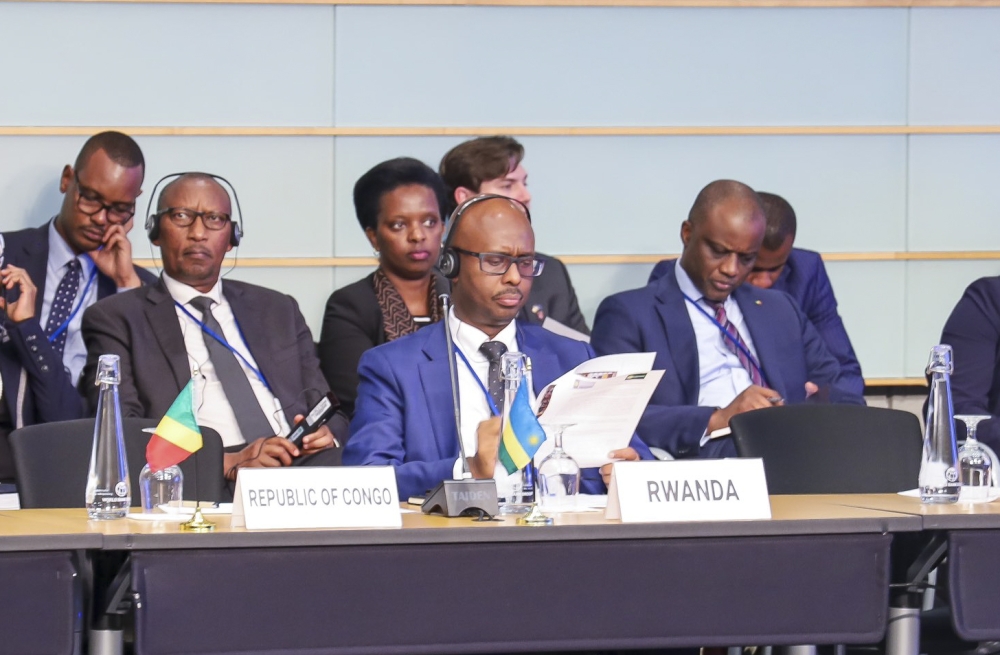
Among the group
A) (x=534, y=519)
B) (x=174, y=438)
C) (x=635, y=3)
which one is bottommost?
(x=534, y=519)

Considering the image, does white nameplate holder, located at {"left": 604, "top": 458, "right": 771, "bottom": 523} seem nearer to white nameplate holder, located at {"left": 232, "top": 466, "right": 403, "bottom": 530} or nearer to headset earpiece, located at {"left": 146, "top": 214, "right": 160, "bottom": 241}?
white nameplate holder, located at {"left": 232, "top": 466, "right": 403, "bottom": 530}

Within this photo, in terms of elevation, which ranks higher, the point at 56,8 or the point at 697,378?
the point at 56,8

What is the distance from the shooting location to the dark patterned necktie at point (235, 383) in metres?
4.24

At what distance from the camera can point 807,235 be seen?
557 cm

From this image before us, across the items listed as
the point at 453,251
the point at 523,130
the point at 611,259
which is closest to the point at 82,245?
the point at 523,130

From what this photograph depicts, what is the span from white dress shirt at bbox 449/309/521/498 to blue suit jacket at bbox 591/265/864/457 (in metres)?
1.14

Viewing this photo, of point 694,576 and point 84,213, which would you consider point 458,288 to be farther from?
point 84,213

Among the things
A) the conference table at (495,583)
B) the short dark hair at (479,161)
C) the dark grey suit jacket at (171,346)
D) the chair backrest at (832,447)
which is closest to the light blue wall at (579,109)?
the short dark hair at (479,161)

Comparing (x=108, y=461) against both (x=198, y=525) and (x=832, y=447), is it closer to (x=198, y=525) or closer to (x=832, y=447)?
(x=198, y=525)

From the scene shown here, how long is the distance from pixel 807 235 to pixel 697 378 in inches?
52.8

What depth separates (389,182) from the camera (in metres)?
4.88

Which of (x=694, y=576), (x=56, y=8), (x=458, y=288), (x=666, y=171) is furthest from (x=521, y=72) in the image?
(x=694, y=576)

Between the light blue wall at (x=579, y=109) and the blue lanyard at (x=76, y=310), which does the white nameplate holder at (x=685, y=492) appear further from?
the light blue wall at (x=579, y=109)

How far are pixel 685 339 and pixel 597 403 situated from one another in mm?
1857
